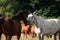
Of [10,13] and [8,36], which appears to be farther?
[10,13]

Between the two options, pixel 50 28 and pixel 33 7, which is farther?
pixel 33 7

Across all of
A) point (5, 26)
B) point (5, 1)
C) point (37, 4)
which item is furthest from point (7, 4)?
point (5, 26)

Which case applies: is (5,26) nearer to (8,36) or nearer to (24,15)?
(8,36)

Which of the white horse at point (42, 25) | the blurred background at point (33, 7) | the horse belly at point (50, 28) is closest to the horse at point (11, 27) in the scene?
the white horse at point (42, 25)

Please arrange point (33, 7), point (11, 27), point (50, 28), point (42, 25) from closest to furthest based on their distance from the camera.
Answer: point (11, 27), point (42, 25), point (50, 28), point (33, 7)

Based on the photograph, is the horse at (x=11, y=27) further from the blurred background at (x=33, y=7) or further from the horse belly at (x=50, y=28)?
the blurred background at (x=33, y=7)

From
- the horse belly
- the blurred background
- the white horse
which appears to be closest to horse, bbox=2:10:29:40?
the white horse

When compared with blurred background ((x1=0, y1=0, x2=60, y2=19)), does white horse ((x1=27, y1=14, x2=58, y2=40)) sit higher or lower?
lower

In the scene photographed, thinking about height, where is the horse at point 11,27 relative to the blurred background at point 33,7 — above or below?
below

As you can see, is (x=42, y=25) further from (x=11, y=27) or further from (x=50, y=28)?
(x=11, y=27)

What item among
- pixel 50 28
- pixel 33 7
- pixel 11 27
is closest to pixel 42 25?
pixel 50 28

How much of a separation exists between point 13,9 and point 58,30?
14472 mm

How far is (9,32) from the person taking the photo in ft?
36.7

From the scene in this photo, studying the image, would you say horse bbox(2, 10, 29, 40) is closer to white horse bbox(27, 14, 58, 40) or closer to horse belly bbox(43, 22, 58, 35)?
white horse bbox(27, 14, 58, 40)
